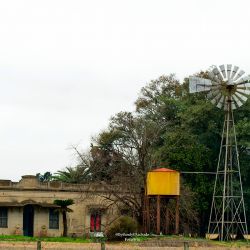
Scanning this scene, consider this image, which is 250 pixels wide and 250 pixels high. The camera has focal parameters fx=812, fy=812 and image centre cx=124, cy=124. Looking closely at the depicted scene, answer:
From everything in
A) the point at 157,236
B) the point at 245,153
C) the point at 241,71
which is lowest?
the point at 157,236

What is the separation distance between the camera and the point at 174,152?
62688mm

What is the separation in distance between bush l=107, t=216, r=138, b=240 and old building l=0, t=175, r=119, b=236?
11.6 metres

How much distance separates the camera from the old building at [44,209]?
60250 mm

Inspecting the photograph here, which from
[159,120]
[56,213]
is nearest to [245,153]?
[159,120]

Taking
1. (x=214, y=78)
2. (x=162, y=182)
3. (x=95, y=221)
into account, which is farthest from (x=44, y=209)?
(x=214, y=78)

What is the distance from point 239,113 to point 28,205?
1810 centimetres

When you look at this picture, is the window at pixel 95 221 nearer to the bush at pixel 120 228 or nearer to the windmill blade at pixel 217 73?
the bush at pixel 120 228

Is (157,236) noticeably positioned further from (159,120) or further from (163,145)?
(159,120)

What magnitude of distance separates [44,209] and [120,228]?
15866 millimetres

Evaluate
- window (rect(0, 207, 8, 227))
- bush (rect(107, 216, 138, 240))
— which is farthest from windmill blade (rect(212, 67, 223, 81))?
window (rect(0, 207, 8, 227))

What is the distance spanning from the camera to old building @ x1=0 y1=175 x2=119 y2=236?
2372 inches

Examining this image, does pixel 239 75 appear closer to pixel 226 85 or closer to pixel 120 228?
pixel 226 85

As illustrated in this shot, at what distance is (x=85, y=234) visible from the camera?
2373 inches

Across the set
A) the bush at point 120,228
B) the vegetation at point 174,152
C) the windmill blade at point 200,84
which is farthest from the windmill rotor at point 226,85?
the bush at point 120,228
